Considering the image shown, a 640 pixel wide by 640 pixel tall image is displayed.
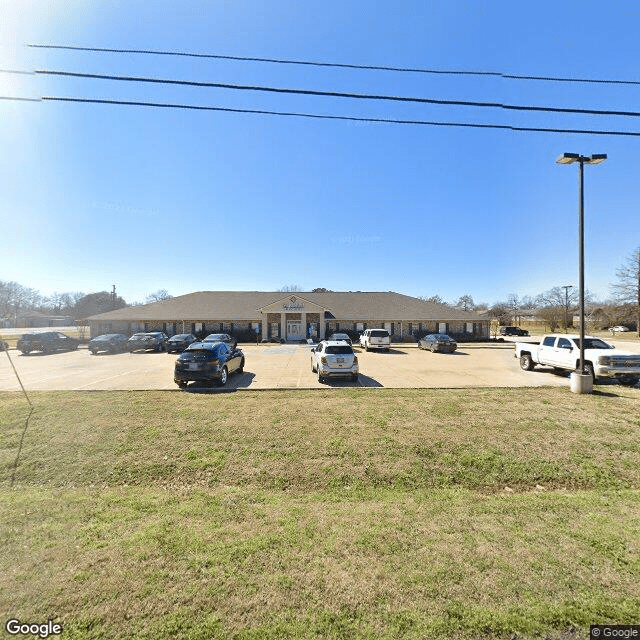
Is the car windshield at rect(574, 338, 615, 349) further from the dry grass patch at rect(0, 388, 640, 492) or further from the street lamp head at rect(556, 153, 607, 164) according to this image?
the street lamp head at rect(556, 153, 607, 164)

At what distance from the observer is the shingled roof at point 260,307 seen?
3894 cm

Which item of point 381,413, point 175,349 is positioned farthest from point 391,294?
point 381,413

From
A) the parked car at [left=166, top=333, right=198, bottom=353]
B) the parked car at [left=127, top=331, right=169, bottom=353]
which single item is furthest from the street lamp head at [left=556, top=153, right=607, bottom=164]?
the parked car at [left=127, top=331, right=169, bottom=353]

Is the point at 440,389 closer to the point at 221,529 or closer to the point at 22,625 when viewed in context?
the point at 221,529

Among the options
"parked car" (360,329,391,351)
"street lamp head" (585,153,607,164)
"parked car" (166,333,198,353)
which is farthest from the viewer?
"parked car" (360,329,391,351)

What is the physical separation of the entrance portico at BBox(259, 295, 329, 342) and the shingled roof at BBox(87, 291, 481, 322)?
84 centimetres

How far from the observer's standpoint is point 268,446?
6484 mm

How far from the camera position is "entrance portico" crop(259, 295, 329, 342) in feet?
125

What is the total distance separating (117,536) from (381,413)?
5767mm

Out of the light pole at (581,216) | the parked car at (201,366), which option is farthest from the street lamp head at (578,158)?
the parked car at (201,366)

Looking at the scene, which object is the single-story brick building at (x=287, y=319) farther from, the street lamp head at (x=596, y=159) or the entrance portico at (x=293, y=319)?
the street lamp head at (x=596, y=159)

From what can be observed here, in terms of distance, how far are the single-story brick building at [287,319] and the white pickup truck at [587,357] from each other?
74.5 feet

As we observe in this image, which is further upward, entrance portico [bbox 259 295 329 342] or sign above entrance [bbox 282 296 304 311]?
sign above entrance [bbox 282 296 304 311]

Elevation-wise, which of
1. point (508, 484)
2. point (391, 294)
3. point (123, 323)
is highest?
point (391, 294)
